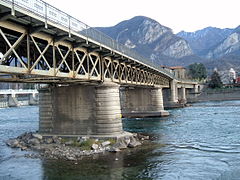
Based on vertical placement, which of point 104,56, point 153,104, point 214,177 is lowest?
point 214,177

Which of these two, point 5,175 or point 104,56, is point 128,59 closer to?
point 104,56

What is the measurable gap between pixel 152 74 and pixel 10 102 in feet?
316

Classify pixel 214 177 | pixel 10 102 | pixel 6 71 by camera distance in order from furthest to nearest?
pixel 10 102
pixel 214 177
pixel 6 71

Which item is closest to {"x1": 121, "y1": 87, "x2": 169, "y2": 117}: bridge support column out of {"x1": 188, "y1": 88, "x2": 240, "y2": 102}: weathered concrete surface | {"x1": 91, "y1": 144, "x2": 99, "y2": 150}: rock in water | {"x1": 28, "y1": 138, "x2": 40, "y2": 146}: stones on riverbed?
{"x1": 28, "y1": 138, "x2": 40, "y2": 146}: stones on riverbed

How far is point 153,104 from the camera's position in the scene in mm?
62781

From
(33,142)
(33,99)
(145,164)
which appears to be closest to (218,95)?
(33,99)

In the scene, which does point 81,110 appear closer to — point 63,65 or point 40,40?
point 63,65

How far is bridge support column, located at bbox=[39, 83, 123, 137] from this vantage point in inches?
1120

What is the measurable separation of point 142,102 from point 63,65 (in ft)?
115

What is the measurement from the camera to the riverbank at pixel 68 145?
945 inches

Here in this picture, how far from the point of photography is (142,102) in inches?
2537

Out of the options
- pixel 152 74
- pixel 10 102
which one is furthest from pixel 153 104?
pixel 10 102

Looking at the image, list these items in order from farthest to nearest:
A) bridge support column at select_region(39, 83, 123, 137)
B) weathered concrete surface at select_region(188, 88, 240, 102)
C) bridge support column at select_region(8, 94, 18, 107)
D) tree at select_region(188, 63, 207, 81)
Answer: tree at select_region(188, 63, 207, 81)
bridge support column at select_region(8, 94, 18, 107)
weathered concrete surface at select_region(188, 88, 240, 102)
bridge support column at select_region(39, 83, 123, 137)

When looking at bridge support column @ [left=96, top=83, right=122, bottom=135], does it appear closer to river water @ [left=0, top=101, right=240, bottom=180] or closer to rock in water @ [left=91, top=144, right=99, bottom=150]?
rock in water @ [left=91, top=144, right=99, bottom=150]
